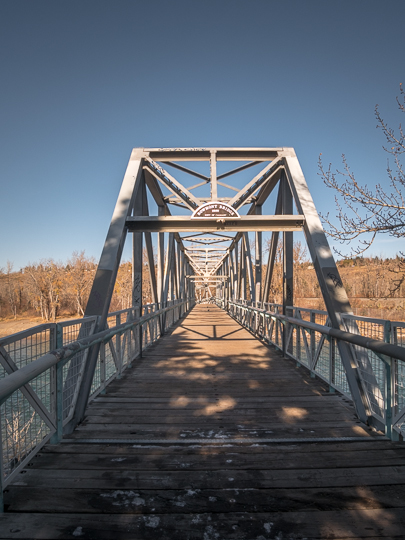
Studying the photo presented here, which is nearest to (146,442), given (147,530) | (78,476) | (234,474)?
(78,476)

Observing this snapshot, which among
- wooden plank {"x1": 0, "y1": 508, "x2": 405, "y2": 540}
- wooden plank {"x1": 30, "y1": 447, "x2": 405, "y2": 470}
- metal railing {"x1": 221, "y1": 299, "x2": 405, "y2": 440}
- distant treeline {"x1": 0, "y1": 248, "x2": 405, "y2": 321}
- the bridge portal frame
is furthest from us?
distant treeline {"x1": 0, "y1": 248, "x2": 405, "y2": 321}

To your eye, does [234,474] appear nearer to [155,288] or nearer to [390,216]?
[390,216]

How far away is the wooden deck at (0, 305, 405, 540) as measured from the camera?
1689 millimetres

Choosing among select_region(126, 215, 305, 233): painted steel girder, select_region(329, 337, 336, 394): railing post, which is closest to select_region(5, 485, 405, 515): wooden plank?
select_region(329, 337, 336, 394): railing post

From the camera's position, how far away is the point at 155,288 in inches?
342

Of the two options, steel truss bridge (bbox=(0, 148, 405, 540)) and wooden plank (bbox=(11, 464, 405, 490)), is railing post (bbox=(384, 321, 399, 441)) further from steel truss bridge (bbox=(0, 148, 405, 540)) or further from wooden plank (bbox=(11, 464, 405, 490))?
wooden plank (bbox=(11, 464, 405, 490))

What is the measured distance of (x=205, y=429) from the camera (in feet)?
10.0

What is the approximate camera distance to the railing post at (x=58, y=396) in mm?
2656

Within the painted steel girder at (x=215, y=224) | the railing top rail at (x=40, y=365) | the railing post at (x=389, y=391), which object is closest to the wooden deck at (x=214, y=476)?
the railing post at (x=389, y=391)

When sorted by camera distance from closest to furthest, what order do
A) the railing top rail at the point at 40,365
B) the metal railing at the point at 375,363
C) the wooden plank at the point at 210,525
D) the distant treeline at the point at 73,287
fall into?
the wooden plank at the point at 210,525, the railing top rail at the point at 40,365, the metal railing at the point at 375,363, the distant treeline at the point at 73,287

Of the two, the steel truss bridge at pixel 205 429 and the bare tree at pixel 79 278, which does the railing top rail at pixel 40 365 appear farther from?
the bare tree at pixel 79 278

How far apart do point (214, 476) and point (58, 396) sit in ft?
4.36

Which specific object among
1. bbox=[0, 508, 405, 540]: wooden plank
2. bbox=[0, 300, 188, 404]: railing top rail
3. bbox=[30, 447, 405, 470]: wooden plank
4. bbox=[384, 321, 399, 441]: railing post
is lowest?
bbox=[30, 447, 405, 470]: wooden plank

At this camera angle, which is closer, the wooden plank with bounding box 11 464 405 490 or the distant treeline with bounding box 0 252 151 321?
the wooden plank with bounding box 11 464 405 490
